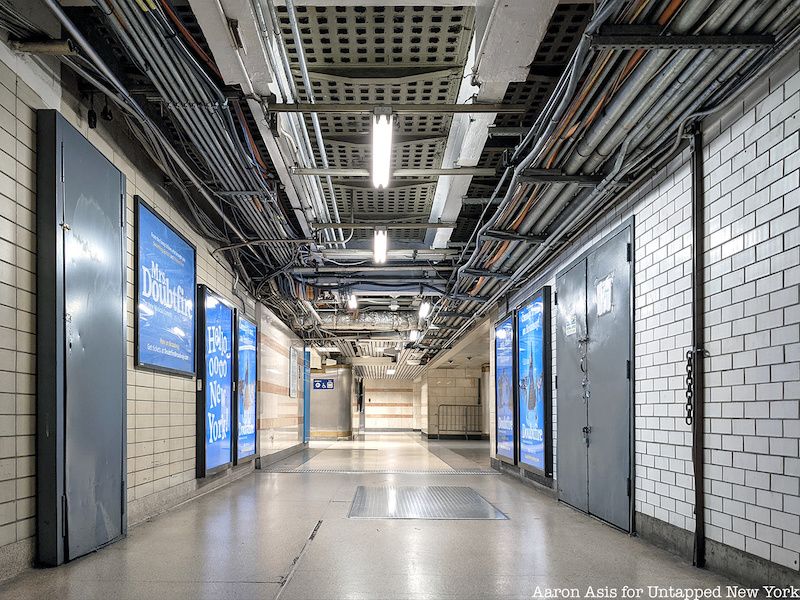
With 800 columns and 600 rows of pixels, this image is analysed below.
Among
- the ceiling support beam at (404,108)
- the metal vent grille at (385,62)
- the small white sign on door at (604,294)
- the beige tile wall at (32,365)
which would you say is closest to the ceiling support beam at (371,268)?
the beige tile wall at (32,365)

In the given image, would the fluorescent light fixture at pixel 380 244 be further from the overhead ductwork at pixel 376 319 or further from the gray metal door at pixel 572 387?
the overhead ductwork at pixel 376 319

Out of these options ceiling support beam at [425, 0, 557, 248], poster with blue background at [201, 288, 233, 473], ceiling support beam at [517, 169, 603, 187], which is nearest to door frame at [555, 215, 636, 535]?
ceiling support beam at [517, 169, 603, 187]

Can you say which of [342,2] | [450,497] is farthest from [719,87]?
[450,497]

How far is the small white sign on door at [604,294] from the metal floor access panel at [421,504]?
6.41 feet

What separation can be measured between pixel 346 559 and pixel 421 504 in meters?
2.64

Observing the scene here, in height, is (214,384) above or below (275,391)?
above

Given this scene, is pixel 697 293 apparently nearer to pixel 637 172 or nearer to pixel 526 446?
pixel 637 172

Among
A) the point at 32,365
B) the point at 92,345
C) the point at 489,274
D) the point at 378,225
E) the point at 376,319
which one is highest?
the point at 378,225

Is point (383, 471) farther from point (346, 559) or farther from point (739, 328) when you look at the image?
point (739, 328)

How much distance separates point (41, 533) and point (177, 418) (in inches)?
108

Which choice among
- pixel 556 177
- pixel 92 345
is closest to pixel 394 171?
pixel 556 177

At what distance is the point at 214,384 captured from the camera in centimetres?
795

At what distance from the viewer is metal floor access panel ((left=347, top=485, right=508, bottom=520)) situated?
6105mm

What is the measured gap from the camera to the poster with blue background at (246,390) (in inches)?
365
